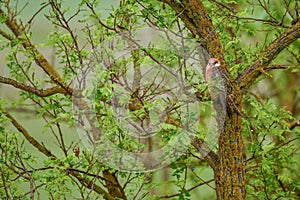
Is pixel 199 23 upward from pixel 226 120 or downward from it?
upward

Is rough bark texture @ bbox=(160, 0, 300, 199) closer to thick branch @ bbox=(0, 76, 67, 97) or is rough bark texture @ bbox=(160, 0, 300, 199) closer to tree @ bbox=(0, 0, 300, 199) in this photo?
tree @ bbox=(0, 0, 300, 199)

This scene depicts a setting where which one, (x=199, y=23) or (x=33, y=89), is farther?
(x=33, y=89)

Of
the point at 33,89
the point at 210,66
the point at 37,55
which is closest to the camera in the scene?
the point at 210,66

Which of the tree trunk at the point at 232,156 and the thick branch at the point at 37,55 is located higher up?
the thick branch at the point at 37,55

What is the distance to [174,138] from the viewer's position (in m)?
1.31

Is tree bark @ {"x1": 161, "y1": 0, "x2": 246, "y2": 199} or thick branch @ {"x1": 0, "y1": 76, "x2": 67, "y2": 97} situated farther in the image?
thick branch @ {"x1": 0, "y1": 76, "x2": 67, "y2": 97}

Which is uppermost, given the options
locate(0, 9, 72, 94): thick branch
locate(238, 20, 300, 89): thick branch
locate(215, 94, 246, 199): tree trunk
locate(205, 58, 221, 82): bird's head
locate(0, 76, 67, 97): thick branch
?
locate(0, 9, 72, 94): thick branch

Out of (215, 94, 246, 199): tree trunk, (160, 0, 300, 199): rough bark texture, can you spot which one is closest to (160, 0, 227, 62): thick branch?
(160, 0, 300, 199): rough bark texture

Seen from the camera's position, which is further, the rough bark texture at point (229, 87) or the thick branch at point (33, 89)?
the thick branch at point (33, 89)

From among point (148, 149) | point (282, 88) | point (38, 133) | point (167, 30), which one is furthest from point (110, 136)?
point (282, 88)

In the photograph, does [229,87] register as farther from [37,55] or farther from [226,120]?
[37,55]

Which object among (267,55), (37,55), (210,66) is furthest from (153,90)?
(37,55)

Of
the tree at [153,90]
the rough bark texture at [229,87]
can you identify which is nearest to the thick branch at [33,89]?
the tree at [153,90]

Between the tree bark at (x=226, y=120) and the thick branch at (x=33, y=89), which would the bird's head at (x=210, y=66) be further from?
the thick branch at (x=33, y=89)
